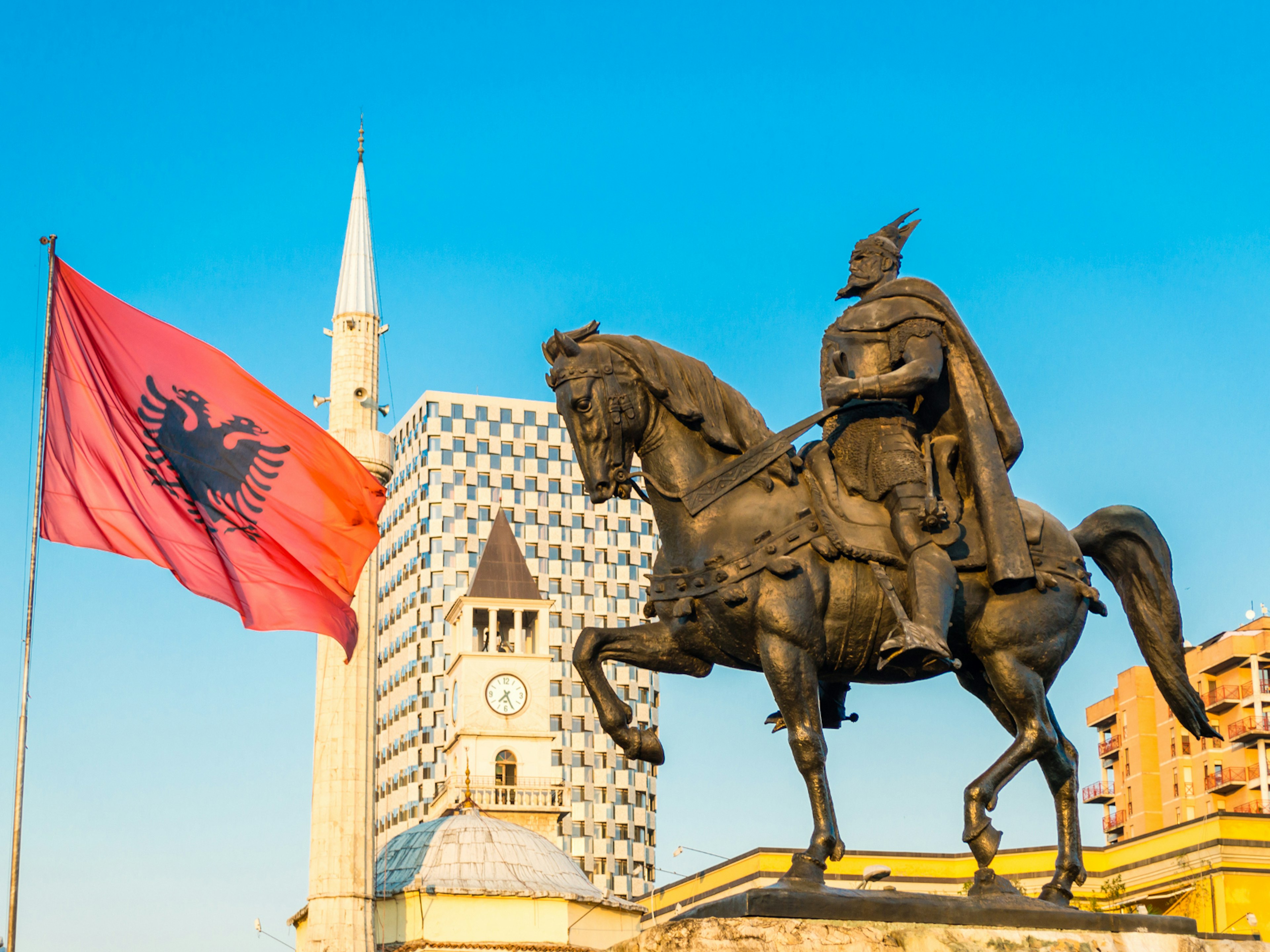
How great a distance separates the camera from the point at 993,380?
1030 cm

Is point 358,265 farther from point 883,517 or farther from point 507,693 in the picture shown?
point 883,517

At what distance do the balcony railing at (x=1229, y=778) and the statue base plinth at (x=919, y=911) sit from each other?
3350 inches

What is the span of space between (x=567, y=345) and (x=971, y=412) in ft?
8.32

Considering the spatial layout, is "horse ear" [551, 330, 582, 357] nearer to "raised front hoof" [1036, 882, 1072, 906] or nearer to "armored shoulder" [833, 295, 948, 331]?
"armored shoulder" [833, 295, 948, 331]

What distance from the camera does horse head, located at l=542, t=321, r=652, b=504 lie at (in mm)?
9594

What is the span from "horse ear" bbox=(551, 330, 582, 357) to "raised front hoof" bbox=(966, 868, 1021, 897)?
381cm

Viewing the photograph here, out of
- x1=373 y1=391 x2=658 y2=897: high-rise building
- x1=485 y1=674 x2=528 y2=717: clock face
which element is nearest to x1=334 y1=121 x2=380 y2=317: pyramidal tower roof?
x1=485 y1=674 x2=528 y2=717: clock face

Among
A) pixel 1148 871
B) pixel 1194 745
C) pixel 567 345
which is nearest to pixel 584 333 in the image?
pixel 567 345

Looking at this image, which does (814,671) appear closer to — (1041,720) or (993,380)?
(1041,720)

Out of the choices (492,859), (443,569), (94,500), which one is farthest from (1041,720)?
(443,569)

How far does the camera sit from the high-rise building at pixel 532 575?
13225 cm

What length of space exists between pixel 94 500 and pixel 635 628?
31.9 feet

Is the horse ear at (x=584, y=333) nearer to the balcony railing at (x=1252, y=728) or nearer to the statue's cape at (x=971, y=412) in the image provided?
the statue's cape at (x=971, y=412)

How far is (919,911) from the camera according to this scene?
8.95m
